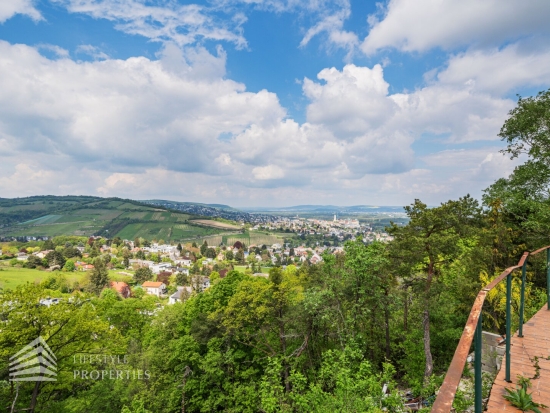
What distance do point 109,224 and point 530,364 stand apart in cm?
19456

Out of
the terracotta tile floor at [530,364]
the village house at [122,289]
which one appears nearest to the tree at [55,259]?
the village house at [122,289]

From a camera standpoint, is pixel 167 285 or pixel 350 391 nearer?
pixel 350 391

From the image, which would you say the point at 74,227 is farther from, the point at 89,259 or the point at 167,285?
the point at 167,285

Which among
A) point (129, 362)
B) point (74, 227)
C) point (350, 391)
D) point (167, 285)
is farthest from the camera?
point (74, 227)

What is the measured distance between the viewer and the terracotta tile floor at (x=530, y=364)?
330 cm

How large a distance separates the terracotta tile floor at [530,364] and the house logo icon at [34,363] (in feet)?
54.9

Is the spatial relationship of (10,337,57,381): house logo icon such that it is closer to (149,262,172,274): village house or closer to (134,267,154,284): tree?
(134,267,154,284): tree

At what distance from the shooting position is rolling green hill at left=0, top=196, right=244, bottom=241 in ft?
511

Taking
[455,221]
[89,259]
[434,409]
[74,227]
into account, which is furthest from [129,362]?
[74,227]

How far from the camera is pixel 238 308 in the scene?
16391mm

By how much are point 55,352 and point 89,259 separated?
103 m

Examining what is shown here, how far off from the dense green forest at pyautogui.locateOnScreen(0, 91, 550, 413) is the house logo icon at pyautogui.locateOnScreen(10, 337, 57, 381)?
13.6 inches

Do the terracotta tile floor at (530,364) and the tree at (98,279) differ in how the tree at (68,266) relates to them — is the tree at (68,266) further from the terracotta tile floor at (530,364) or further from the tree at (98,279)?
the terracotta tile floor at (530,364)

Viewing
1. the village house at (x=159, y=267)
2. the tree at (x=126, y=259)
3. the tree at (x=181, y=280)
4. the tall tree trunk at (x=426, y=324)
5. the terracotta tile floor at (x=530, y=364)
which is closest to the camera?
the terracotta tile floor at (x=530, y=364)
